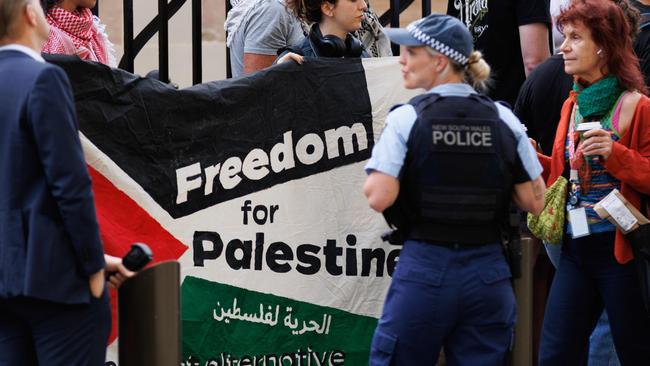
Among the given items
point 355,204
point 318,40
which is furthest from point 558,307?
point 318,40

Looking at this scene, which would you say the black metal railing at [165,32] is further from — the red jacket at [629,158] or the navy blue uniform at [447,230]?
the navy blue uniform at [447,230]

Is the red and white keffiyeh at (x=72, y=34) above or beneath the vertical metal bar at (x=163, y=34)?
above

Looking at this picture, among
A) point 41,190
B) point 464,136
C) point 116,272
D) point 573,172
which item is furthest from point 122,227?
point 573,172

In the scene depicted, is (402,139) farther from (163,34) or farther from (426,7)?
(163,34)

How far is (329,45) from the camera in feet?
18.6

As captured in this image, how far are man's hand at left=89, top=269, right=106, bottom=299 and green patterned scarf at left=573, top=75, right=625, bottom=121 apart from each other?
7.58 ft

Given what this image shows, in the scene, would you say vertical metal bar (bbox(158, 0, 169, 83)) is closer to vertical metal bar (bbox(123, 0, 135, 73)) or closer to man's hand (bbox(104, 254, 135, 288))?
vertical metal bar (bbox(123, 0, 135, 73))

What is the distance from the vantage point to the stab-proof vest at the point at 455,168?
4223 millimetres

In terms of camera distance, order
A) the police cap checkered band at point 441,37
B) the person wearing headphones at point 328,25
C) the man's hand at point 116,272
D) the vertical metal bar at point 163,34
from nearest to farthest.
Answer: the man's hand at point 116,272 < the police cap checkered band at point 441,37 < the person wearing headphones at point 328,25 < the vertical metal bar at point 163,34

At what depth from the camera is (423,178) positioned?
4238 mm

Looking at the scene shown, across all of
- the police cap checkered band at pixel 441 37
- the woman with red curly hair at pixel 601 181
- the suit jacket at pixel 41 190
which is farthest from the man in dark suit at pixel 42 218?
the woman with red curly hair at pixel 601 181

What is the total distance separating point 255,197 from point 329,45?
81 cm

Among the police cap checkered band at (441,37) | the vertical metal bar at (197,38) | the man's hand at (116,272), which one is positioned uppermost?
the police cap checkered band at (441,37)

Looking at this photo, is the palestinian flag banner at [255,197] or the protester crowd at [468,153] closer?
the protester crowd at [468,153]
